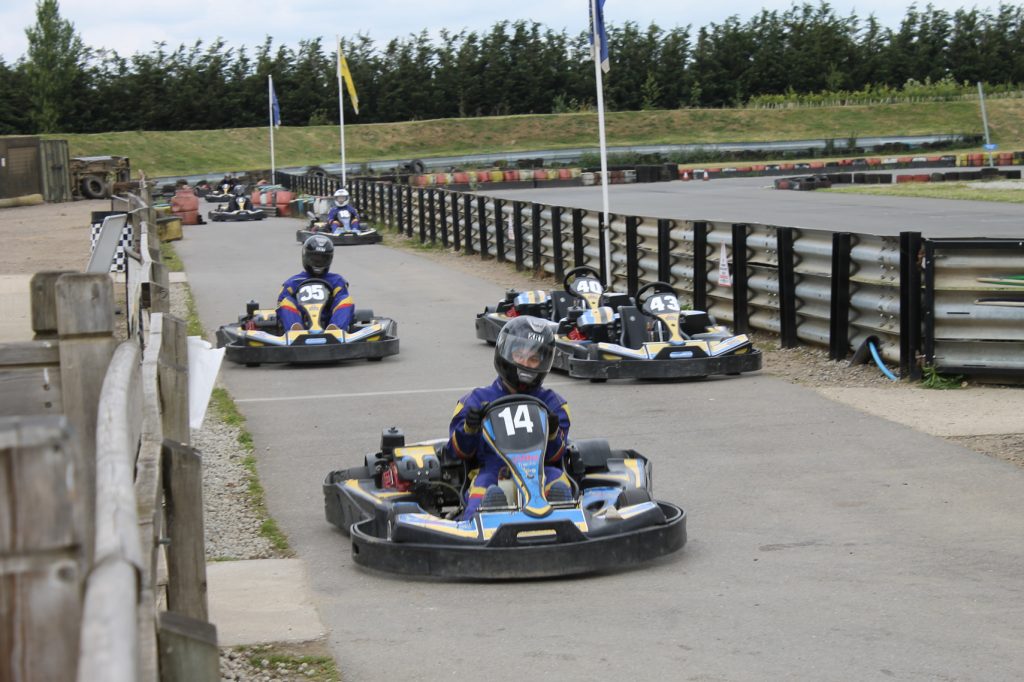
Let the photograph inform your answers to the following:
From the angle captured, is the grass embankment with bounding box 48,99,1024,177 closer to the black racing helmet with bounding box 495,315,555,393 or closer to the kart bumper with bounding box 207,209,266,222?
the kart bumper with bounding box 207,209,266,222

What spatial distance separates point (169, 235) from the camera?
32531mm

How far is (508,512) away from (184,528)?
2.17m

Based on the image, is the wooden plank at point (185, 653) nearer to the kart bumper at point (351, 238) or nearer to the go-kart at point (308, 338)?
the go-kart at point (308, 338)

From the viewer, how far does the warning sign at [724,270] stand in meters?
14.5

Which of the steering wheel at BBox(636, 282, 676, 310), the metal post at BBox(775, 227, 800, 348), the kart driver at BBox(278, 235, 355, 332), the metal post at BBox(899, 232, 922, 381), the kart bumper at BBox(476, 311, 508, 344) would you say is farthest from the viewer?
the kart bumper at BBox(476, 311, 508, 344)

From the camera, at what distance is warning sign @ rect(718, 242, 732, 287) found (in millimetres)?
14492

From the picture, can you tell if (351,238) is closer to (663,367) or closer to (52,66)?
(663,367)

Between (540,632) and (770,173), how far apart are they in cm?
5059

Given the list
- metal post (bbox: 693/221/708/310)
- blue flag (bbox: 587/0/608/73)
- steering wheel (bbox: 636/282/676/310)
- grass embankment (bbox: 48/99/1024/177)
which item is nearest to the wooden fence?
steering wheel (bbox: 636/282/676/310)

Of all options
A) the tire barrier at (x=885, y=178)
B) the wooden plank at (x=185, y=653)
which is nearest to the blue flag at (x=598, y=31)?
the wooden plank at (x=185, y=653)

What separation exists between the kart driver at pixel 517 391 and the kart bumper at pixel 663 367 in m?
4.70

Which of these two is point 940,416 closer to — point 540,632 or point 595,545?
point 595,545

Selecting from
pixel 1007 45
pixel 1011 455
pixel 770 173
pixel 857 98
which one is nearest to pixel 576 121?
pixel 857 98

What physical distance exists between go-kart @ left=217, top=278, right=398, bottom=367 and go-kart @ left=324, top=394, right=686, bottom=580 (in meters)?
5.95
